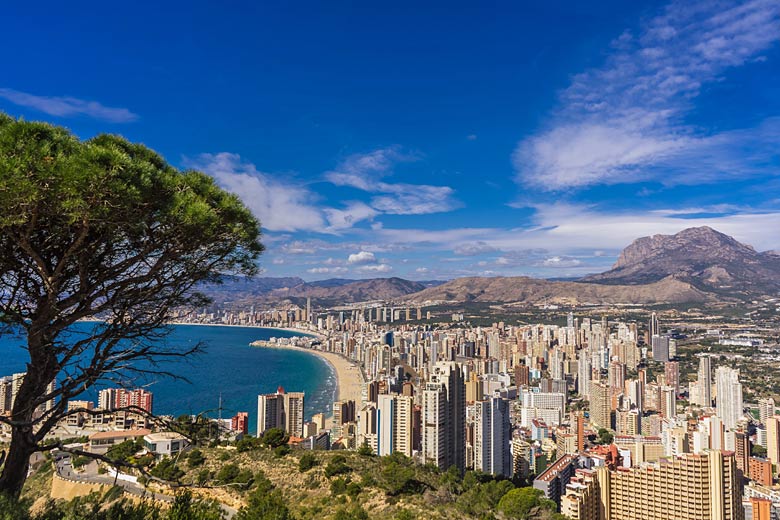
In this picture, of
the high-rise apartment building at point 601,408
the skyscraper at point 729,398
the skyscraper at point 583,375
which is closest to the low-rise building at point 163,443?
the high-rise apartment building at point 601,408

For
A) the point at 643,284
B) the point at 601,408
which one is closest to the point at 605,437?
the point at 601,408

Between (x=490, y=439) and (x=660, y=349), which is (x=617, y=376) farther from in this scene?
(x=490, y=439)

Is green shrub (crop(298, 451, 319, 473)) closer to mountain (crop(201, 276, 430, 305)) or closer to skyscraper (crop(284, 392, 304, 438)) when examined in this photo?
skyscraper (crop(284, 392, 304, 438))

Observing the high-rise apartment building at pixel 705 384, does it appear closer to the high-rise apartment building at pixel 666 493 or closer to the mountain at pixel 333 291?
the high-rise apartment building at pixel 666 493

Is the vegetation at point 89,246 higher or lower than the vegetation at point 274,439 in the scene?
higher

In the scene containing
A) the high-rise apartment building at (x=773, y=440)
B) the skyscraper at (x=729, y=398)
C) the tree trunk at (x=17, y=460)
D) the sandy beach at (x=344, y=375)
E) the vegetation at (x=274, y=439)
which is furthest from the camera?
the sandy beach at (x=344, y=375)

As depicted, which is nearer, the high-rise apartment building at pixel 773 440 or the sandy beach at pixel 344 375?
the high-rise apartment building at pixel 773 440

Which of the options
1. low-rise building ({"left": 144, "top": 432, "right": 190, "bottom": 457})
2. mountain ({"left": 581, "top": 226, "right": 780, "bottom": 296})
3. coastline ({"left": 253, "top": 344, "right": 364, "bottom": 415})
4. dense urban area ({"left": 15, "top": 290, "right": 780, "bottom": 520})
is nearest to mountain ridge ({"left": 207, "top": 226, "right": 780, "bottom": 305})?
mountain ({"left": 581, "top": 226, "right": 780, "bottom": 296})
